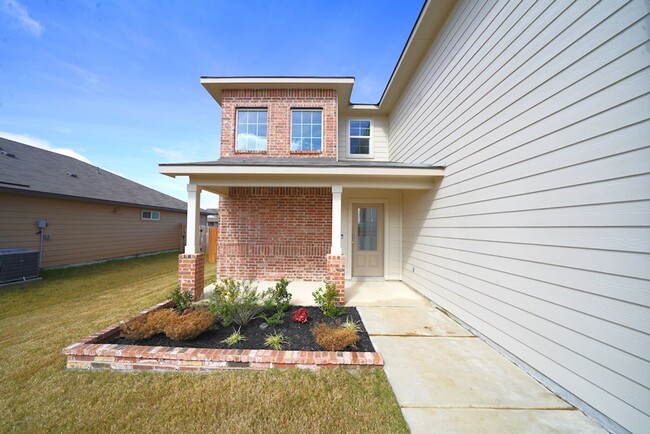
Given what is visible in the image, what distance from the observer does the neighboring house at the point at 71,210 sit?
7.47 meters

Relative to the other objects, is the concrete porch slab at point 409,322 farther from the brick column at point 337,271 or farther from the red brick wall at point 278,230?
the red brick wall at point 278,230

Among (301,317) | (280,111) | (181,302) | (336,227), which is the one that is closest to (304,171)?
(336,227)

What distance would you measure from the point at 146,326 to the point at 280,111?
6140mm

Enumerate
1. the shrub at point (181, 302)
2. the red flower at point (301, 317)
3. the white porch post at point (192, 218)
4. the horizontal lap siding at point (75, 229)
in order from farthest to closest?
1. the horizontal lap siding at point (75, 229)
2. the white porch post at point (192, 218)
3. the shrub at point (181, 302)
4. the red flower at point (301, 317)

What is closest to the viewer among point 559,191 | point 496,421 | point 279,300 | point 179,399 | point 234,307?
point 496,421

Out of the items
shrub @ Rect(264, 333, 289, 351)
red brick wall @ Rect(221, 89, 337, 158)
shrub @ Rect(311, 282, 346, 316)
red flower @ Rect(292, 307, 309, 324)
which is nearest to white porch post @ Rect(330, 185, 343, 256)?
shrub @ Rect(311, 282, 346, 316)

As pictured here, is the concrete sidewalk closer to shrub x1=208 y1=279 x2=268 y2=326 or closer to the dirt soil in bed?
the dirt soil in bed

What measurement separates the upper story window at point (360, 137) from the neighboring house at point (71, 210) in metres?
10.1

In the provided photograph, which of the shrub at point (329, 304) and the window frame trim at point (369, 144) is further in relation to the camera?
the window frame trim at point (369, 144)

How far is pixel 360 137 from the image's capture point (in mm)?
8211

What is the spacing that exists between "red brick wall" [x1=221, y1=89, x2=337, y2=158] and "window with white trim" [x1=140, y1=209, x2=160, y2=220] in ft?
27.5

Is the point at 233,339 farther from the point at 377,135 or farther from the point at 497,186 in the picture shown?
the point at 377,135

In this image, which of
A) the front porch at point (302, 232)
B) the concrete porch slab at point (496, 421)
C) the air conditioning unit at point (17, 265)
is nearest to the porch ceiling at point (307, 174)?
the front porch at point (302, 232)

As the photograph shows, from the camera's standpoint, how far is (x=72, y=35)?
6.39m
